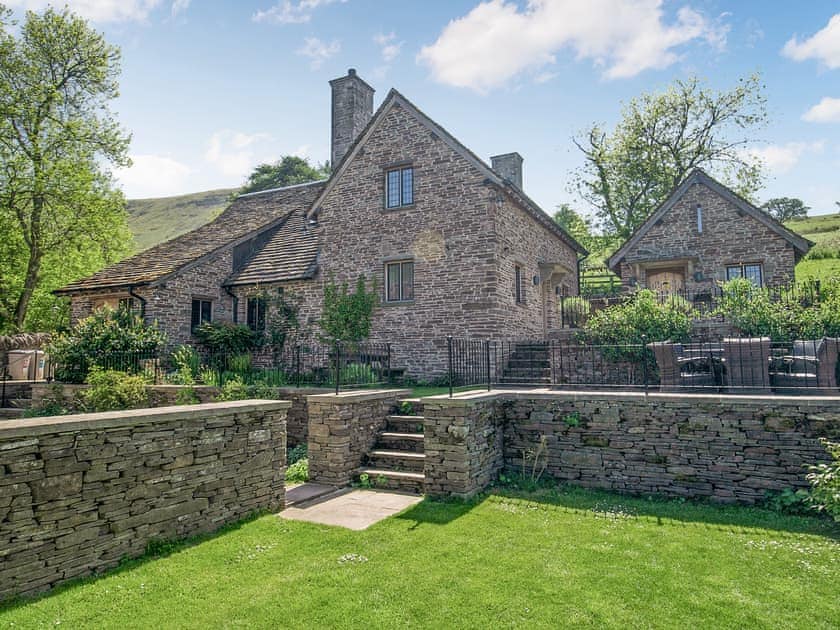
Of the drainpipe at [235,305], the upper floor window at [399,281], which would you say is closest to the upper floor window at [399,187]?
the upper floor window at [399,281]

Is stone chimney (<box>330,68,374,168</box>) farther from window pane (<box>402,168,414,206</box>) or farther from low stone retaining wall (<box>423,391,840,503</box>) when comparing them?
low stone retaining wall (<box>423,391,840,503</box>)

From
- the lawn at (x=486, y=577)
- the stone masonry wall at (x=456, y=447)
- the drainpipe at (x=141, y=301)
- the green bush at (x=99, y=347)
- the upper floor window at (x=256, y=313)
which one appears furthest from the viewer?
the upper floor window at (x=256, y=313)

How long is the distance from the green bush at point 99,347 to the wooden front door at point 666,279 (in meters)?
18.7

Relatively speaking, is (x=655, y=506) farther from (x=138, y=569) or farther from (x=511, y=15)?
(x=511, y=15)

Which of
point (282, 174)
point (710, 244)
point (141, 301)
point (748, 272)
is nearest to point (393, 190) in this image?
point (141, 301)

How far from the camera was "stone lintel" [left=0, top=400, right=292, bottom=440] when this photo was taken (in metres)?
4.67

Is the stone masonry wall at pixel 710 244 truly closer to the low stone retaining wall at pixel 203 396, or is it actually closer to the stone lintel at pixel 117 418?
the low stone retaining wall at pixel 203 396

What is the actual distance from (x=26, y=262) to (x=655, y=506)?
30657 mm

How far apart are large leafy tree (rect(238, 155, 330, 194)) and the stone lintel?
3876 centimetres

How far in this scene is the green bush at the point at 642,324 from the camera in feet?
40.4

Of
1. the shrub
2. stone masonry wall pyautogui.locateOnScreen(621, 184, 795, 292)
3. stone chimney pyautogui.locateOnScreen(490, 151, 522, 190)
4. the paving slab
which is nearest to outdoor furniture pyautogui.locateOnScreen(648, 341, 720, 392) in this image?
the paving slab

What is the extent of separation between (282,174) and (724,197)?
34.4 meters

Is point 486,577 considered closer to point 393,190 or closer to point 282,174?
point 393,190

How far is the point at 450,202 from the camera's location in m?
15.4
